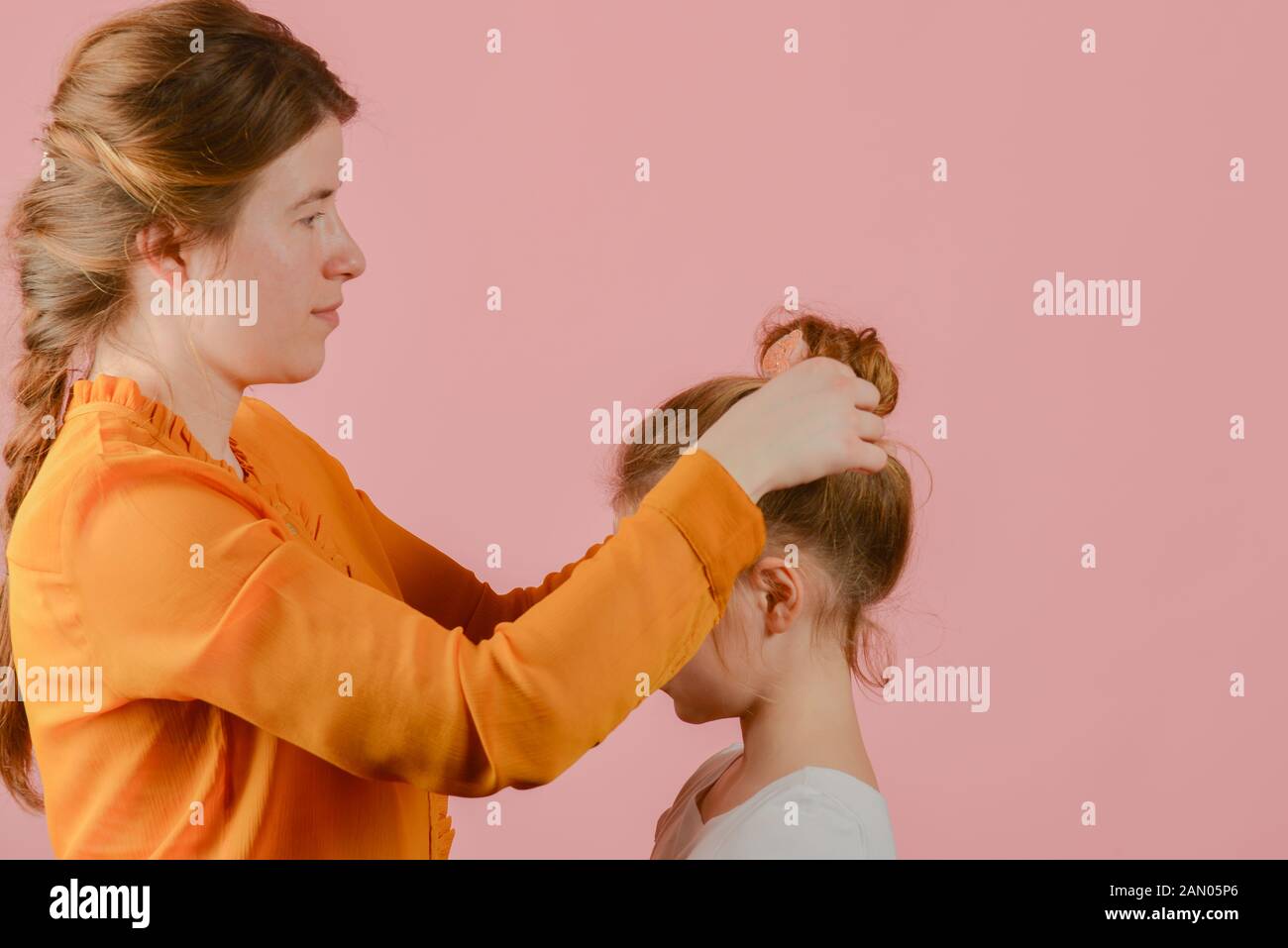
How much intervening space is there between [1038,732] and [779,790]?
1.16 m

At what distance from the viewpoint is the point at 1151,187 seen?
2.36m

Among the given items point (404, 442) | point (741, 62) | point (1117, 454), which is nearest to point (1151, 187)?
point (1117, 454)

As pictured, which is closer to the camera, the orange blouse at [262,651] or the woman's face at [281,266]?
the orange blouse at [262,651]

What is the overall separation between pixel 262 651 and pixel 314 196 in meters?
0.44

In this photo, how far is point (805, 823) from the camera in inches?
51.3

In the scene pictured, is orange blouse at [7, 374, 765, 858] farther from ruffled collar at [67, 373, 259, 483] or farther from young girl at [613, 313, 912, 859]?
young girl at [613, 313, 912, 859]

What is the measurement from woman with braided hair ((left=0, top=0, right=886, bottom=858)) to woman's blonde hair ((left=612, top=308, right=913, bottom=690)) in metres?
0.18

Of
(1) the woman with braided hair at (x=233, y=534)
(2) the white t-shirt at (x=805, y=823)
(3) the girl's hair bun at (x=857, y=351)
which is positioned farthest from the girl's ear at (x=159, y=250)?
(2) the white t-shirt at (x=805, y=823)

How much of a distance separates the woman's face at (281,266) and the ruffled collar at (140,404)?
0.07 meters

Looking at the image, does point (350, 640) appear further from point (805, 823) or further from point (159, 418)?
point (805, 823)

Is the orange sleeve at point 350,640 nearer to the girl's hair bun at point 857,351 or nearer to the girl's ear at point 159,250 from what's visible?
the girl's ear at point 159,250

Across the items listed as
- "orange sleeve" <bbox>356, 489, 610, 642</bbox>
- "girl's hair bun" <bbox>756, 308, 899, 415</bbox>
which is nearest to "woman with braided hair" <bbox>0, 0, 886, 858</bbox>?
"girl's hair bun" <bbox>756, 308, 899, 415</bbox>

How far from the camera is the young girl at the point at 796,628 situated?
4.57 ft
